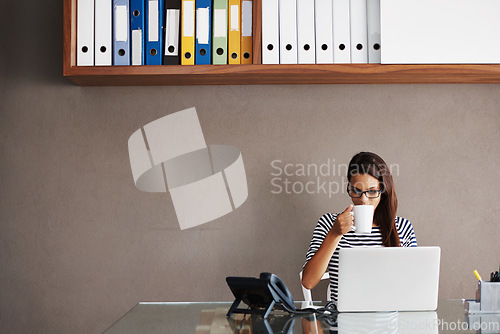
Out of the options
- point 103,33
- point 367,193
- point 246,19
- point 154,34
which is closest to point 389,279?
point 367,193

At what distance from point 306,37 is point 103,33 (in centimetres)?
92

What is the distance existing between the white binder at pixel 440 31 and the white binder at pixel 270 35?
47cm

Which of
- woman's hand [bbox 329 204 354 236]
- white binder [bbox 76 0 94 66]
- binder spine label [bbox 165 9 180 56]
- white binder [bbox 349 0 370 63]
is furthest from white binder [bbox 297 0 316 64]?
white binder [bbox 76 0 94 66]

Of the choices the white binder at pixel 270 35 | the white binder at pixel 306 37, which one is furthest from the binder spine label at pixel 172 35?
the white binder at pixel 306 37

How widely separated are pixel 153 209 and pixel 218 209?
0.32 metres

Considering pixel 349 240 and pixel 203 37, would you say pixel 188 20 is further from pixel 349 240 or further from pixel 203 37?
pixel 349 240

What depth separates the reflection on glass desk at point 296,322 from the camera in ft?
4.66

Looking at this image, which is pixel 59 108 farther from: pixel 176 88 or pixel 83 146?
pixel 176 88

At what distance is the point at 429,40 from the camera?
2.42 metres

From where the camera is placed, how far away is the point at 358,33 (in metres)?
2.47

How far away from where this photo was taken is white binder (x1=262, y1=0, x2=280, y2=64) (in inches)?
96.8

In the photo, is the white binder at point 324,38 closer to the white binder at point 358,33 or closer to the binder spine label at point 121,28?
the white binder at point 358,33

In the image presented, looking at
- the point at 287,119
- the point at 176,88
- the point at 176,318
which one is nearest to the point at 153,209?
the point at 176,88

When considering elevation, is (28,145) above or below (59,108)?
below
